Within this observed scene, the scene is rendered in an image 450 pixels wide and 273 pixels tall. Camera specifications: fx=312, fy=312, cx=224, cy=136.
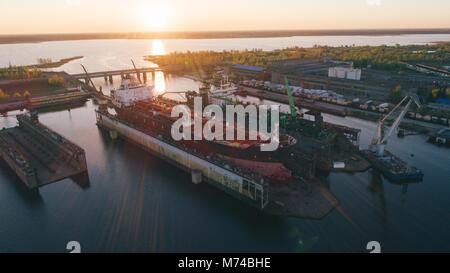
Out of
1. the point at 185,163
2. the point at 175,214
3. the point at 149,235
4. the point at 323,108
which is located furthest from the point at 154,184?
the point at 323,108

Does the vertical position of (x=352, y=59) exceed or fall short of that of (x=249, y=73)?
it exceeds it

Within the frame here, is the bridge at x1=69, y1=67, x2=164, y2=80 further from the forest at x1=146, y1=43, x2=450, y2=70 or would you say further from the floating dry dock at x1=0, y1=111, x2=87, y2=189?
the floating dry dock at x1=0, y1=111, x2=87, y2=189

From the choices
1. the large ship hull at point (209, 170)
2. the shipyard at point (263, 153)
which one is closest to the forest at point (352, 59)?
the shipyard at point (263, 153)

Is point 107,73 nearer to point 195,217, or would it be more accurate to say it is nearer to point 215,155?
point 215,155

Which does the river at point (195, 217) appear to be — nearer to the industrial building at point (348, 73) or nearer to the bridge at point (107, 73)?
the industrial building at point (348, 73)

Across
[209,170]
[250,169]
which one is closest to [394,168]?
[250,169]
